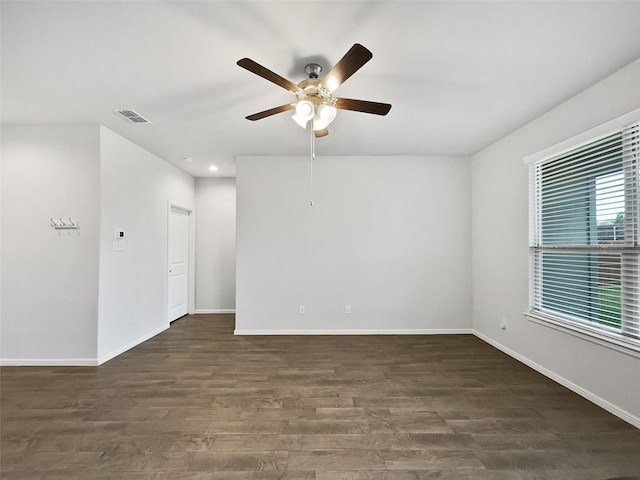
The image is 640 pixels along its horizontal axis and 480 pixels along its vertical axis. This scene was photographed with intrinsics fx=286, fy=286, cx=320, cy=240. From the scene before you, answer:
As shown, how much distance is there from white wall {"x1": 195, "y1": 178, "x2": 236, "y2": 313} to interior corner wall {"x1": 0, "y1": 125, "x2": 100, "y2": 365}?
2465 mm

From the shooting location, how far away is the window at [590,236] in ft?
7.29

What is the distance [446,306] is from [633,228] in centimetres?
254

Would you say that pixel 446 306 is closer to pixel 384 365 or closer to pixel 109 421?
pixel 384 365

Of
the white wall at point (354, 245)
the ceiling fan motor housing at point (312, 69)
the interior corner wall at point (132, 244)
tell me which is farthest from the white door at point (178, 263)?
the ceiling fan motor housing at point (312, 69)

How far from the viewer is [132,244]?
385cm

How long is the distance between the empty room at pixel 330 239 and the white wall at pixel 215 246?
2.26 ft

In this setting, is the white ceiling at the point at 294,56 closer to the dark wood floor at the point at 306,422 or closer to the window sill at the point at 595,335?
the window sill at the point at 595,335

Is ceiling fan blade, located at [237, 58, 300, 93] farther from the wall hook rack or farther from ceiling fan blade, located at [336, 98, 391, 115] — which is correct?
the wall hook rack

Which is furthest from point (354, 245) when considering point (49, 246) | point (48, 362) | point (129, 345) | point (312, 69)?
point (48, 362)

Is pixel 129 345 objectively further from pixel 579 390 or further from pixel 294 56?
pixel 579 390

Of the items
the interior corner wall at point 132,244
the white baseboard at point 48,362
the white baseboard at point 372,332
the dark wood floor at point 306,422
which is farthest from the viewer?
the white baseboard at point 372,332

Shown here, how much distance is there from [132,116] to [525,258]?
4632 mm

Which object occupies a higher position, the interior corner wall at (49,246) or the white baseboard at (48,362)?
the interior corner wall at (49,246)

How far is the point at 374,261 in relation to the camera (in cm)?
444
